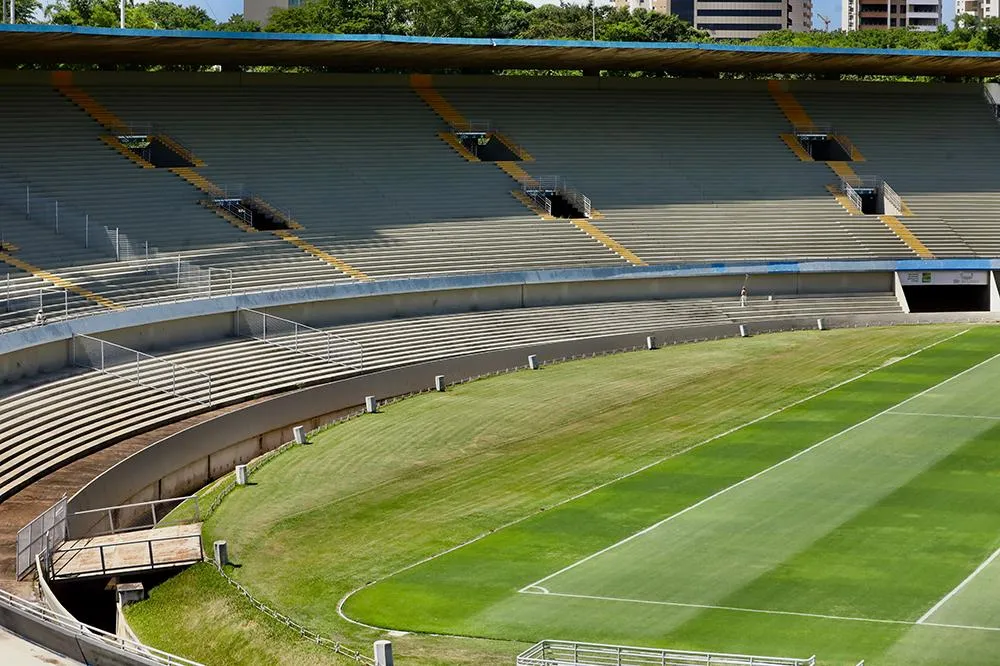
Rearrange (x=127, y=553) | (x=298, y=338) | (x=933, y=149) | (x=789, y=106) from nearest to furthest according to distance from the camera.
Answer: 1. (x=127, y=553)
2. (x=298, y=338)
3. (x=933, y=149)
4. (x=789, y=106)

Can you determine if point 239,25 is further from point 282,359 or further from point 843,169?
point 282,359

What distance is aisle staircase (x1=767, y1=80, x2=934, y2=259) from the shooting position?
59.2 metres

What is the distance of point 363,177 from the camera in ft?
181

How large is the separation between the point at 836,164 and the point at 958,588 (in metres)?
39.7

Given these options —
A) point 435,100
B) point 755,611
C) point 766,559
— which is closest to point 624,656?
point 755,611

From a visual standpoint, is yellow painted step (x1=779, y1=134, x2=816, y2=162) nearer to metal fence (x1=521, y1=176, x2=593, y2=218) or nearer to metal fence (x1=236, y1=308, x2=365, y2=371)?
metal fence (x1=521, y1=176, x2=593, y2=218)

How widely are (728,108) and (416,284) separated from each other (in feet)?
68.3

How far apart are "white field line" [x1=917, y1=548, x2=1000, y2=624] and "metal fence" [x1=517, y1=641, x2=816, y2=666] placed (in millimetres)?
3134

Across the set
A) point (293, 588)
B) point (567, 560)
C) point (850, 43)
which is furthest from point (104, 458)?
point (850, 43)

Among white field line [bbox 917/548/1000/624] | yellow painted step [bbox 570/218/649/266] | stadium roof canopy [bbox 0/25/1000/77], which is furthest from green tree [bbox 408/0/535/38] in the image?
white field line [bbox 917/548/1000/624]

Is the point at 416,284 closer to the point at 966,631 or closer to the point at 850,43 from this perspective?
the point at 966,631

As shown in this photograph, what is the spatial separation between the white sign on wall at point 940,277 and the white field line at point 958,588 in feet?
102

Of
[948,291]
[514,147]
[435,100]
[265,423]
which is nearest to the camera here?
[265,423]

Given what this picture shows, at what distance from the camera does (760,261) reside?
2235 inches
